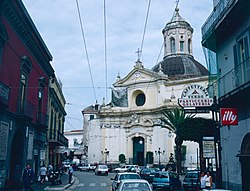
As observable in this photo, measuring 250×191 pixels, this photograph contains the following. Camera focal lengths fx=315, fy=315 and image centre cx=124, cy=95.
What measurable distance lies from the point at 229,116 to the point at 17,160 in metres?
13.4

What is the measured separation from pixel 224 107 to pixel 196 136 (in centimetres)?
1035

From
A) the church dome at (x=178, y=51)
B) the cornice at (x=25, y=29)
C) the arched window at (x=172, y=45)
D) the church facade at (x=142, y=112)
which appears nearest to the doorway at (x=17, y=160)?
the cornice at (x=25, y=29)

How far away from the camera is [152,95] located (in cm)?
5475

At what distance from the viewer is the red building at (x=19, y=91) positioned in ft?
53.3

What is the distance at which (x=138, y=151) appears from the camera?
2178 inches

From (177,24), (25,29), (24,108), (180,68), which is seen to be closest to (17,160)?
(24,108)

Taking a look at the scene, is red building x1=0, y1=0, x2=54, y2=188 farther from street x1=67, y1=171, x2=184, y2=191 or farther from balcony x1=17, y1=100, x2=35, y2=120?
street x1=67, y1=171, x2=184, y2=191

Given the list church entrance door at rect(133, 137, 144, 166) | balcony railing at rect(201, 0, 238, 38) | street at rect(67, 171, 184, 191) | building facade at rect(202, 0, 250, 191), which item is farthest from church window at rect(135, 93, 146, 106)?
building facade at rect(202, 0, 250, 191)

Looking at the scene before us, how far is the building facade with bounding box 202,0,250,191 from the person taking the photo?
13688 millimetres

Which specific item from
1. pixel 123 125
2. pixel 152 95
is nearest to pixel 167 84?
pixel 152 95

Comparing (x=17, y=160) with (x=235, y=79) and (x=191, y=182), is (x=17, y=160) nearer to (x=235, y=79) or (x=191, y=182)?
(x=191, y=182)

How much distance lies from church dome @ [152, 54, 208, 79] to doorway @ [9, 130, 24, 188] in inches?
1436

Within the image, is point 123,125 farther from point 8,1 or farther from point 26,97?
point 8,1

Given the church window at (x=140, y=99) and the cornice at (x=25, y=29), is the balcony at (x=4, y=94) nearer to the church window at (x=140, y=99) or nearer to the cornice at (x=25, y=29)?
the cornice at (x=25, y=29)
